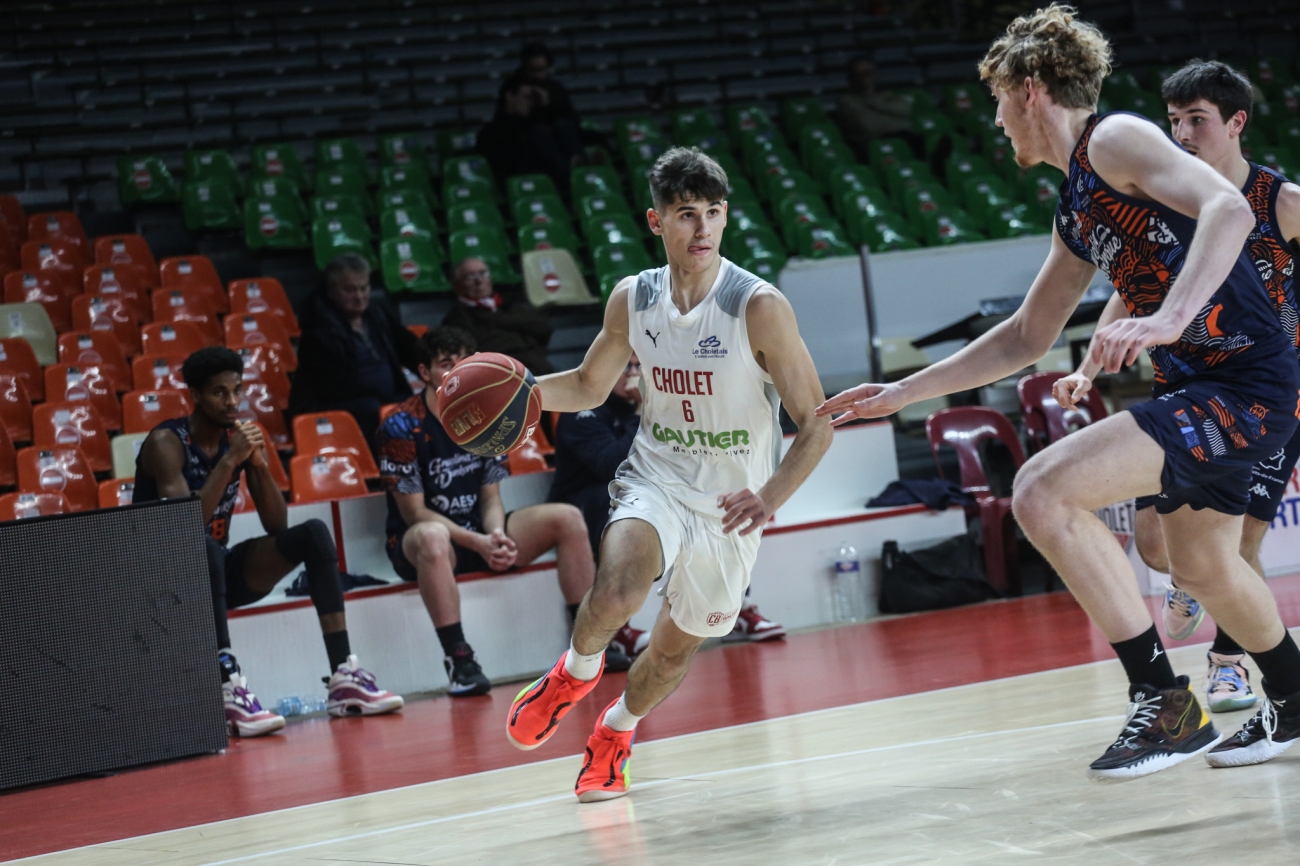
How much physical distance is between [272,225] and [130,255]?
1.01 meters

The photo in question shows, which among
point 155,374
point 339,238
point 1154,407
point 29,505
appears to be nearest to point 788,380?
point 1154,407

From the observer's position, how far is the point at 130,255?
30.5 feet

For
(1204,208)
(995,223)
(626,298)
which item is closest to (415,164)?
(995,223)

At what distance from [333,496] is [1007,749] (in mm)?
4226

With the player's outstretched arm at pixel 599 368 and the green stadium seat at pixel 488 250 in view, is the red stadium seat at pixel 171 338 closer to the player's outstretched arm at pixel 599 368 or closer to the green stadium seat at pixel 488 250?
the green stadium seat at pixel 488 250

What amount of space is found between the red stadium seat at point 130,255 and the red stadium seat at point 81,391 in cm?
140

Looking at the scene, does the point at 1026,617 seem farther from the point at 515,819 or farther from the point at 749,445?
the point at 515,819

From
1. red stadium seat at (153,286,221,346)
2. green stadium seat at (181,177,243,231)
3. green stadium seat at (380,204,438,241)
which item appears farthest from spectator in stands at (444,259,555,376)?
green stadium seat at (181,177,243,231)

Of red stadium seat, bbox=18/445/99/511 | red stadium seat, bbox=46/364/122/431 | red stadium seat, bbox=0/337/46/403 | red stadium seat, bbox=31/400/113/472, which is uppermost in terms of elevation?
red stadium seat, bbox=0/337/46/403

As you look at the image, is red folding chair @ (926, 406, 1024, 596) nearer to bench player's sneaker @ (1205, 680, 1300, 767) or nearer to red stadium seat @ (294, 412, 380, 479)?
red stadium seat @ (294, 412, 380, 479)

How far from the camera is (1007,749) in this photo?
145 inches

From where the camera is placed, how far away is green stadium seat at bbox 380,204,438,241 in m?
9.93

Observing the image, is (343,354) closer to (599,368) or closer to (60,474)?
(60,474)

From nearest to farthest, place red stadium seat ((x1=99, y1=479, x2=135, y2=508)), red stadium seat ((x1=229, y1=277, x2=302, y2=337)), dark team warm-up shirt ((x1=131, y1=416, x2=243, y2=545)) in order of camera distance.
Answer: dark team warm-up shirt ((x1=131, y1=416, x2=243, y2=545)) → red stadium seat ((x1=99, y1=479, x2=135, y2=508)) → red stadium seat ((x1=229, y1=277, x2=302, y2=337))
